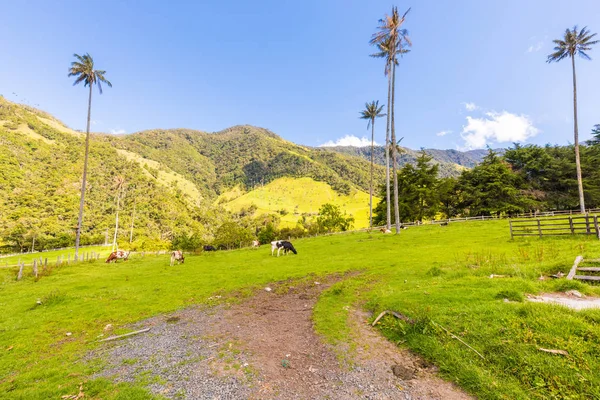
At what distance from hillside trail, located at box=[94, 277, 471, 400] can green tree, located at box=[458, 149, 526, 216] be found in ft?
159

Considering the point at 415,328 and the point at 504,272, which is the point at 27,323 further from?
the point at 504,272

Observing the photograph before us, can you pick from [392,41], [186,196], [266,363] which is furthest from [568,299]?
[186,196]

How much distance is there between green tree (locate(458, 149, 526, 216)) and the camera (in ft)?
140

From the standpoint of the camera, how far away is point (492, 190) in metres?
43.9

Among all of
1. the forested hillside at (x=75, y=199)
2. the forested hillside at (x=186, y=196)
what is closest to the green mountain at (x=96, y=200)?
the forested hillside at (x=75, y=199)

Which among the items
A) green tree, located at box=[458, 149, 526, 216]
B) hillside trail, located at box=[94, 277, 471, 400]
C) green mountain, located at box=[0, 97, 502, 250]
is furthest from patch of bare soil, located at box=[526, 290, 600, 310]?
green mountain, located at box=[0, 97, 502, 250]

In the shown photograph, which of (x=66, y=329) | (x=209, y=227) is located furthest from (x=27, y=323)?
(x=209, y=227)

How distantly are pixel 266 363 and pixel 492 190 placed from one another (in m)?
52.8

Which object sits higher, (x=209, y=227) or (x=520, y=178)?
(x=520, y=178)

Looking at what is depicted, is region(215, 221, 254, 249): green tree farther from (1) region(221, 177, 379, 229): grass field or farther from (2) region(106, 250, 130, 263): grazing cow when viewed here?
(1) region(221, 177, 379, 229): grass field

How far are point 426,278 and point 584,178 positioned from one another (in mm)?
54357

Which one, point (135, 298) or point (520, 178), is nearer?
point (135, 298)

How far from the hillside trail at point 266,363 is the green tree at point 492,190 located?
48.4m

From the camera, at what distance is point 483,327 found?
5.42m
